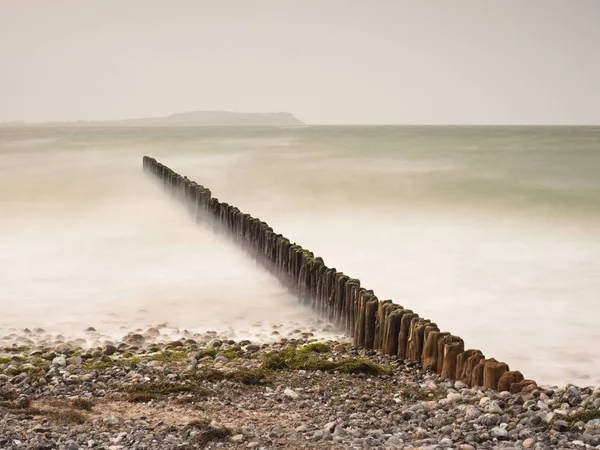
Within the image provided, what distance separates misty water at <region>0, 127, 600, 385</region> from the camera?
9055 millimetres

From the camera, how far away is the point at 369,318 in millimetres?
7328

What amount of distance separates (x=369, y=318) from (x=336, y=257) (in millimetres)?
5985

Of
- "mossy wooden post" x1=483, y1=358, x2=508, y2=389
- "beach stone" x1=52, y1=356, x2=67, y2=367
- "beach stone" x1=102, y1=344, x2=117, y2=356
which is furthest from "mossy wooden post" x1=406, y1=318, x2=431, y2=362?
"beach stone" x1=52, y1=356, x2=67, y2=367

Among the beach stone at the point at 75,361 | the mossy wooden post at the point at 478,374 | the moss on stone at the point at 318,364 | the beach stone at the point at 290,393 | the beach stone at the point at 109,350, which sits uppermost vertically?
the mossy wooden post at the point at 478,374

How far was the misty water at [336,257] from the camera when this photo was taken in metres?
9.05

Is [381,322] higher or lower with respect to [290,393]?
higher

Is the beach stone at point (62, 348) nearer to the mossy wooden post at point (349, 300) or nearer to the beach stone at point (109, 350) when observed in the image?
the beach stone at point (109, 350)

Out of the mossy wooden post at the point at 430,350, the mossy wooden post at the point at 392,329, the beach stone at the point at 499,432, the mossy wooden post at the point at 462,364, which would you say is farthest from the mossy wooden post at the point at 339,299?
the beach stone at the point at 499,432

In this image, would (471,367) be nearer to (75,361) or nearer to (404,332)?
(404,332)

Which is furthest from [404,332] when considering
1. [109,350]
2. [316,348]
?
[109,350]

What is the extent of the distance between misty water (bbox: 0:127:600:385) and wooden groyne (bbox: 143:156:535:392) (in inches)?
11.8

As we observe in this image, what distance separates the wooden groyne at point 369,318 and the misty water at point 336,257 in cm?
30

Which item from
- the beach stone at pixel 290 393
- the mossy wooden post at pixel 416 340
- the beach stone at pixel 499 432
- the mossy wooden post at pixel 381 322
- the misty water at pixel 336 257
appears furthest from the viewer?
the misty water at pixel 336 257

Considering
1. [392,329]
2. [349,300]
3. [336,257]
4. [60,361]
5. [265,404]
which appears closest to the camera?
[265,404]
